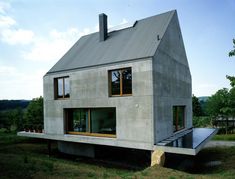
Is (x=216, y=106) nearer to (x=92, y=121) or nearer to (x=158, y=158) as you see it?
(x=92, y=121)

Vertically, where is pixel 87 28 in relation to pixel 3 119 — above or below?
above

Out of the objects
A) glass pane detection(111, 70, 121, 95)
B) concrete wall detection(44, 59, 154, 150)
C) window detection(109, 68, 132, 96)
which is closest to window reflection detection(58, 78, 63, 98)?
concrete wall detection(44, 59, 154, 150)

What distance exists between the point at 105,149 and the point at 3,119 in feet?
73.7

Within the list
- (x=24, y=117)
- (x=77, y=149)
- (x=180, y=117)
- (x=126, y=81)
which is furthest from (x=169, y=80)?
(x=24, y=117)

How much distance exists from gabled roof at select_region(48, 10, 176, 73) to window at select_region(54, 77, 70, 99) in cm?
67

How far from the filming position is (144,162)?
38.7 ft

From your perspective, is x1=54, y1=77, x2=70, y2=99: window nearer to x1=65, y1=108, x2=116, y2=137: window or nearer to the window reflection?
the window reflection

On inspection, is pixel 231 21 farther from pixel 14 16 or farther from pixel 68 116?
pixel 14 16

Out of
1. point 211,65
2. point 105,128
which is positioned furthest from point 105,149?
point 211,65

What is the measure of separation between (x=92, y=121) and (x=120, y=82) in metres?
3.13

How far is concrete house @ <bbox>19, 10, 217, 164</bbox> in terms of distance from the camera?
980 centimetres

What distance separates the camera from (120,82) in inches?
420

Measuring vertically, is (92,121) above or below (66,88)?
below

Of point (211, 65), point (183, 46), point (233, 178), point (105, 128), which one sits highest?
point (183, 46)
